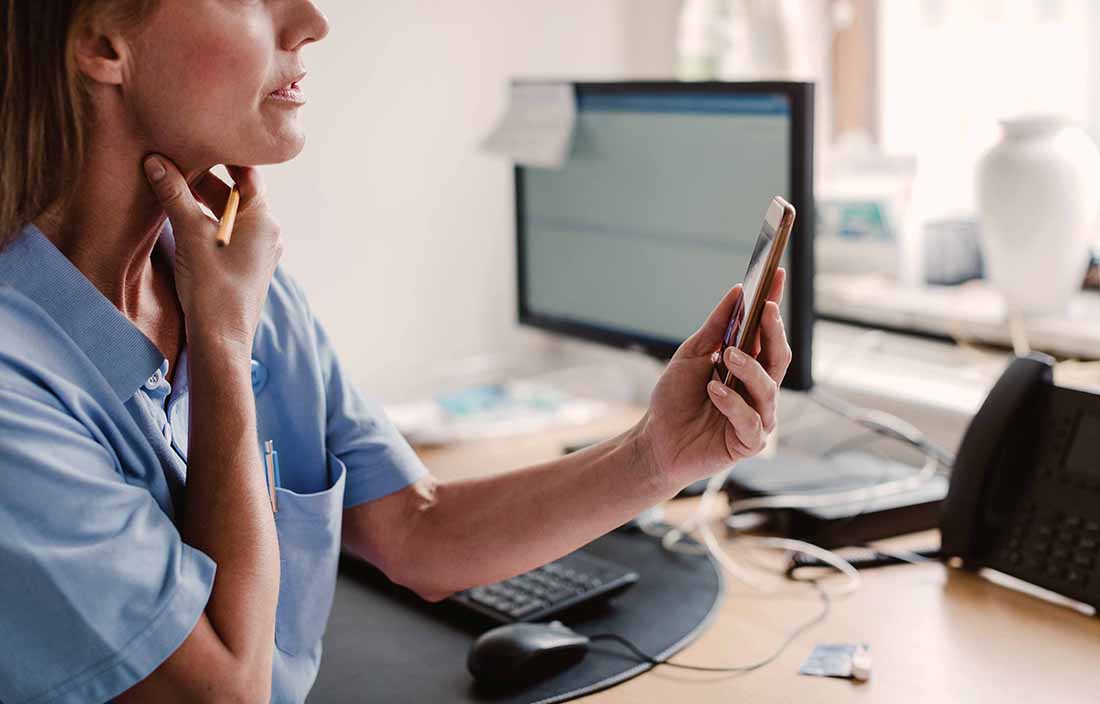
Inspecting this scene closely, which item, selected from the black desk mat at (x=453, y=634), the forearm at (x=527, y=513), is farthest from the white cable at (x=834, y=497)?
the forearm at (x=527, y=513)

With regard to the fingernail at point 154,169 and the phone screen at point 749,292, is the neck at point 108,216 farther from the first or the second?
the phone screen at point 749,292

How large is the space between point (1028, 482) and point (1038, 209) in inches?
19.7

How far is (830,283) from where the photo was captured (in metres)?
2.01

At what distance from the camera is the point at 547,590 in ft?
4.10

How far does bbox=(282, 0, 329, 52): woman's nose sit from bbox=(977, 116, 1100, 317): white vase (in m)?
0.96

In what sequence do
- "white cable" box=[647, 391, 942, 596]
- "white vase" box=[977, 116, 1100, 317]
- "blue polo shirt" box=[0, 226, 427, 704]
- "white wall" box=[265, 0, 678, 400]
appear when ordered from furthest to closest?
"white wall" box=[265, 0, 678, 400]
"white vase" box=[977, 116, 1100, 317]
"white cable" box=[647, 391, 942, 596]
"blue polo shirt" box=[0, 226, 427, 704]

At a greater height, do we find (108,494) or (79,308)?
(79,308)

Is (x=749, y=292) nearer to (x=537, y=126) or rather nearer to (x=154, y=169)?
(x=154, y=169)

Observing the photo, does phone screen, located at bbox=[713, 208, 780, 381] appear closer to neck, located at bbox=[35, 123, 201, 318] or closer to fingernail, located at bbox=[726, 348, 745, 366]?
fingernail, located at bbox=[726, 348, 745, 366]

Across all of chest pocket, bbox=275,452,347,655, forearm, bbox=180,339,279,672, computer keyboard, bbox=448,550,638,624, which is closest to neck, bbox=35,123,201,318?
forearm, bbox=180,339,279,672

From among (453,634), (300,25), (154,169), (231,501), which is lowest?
(453,634)

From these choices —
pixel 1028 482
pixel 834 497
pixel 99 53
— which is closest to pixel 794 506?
pixel 834 497

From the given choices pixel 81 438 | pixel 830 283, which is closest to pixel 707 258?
pixel 830 283

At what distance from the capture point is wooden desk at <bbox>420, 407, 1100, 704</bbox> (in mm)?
1055
